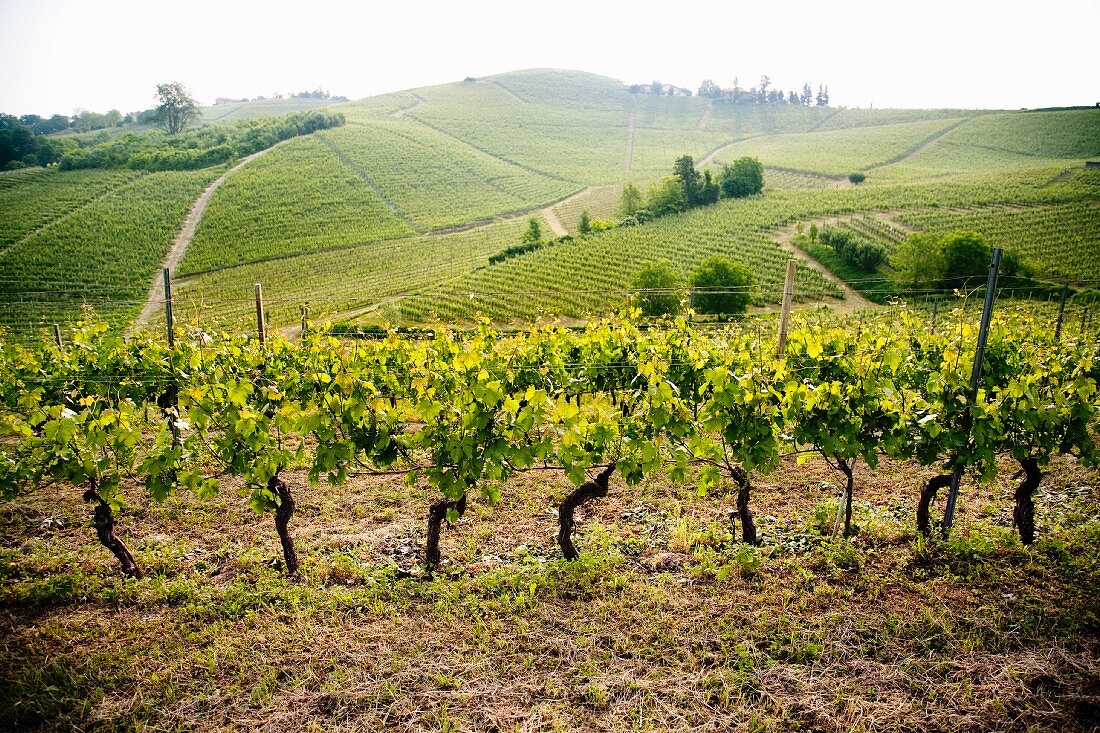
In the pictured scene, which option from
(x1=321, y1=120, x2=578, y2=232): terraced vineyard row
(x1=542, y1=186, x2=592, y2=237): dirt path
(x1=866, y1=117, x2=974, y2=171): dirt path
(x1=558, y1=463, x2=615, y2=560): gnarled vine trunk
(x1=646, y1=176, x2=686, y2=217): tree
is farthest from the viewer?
(x1=866, y1=117, x2=974, y2=171): dirt path

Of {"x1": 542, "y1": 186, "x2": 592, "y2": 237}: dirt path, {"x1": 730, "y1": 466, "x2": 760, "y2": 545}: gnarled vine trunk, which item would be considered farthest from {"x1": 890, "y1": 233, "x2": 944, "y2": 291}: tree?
{"x1": 730, "y1": 466, "x2": 760, "y2": 545}: gnarled vine trunk

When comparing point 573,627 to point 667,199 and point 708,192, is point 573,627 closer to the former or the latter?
point 667,199

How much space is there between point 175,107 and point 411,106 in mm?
47569

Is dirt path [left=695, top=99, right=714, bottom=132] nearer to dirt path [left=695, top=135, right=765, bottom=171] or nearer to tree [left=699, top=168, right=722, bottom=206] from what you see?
dirt path [left=695, top=135, right=765, bottom=171]

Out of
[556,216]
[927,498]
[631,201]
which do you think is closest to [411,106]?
[556,216]

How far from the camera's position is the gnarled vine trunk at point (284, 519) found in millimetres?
6617

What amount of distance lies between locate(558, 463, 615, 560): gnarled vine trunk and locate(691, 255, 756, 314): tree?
94.4 ft

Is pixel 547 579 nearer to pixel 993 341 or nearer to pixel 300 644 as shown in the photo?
pixel 300 644

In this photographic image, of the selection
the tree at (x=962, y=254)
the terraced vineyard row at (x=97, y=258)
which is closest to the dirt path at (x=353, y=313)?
the terraced vineyard row at (x=97, y=258)

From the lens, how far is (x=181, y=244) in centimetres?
5391

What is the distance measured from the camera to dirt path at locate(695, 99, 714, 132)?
440 ft

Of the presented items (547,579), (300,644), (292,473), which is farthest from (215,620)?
(292,473)

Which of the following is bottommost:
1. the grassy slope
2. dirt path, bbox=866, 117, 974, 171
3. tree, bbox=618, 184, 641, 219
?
tree, bbox=618, 184, 641, 219

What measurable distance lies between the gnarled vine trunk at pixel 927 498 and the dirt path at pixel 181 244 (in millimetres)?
42701
